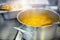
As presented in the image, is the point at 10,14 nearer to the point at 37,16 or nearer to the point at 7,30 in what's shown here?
the point at 7,30

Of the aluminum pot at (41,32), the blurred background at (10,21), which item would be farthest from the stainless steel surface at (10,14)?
the aluminum pot at (41,32)

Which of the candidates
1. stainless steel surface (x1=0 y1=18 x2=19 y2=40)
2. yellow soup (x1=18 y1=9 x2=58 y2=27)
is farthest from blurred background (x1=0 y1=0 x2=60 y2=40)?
yellow soup (x1=18 y1=9 x2=58 y2=27)

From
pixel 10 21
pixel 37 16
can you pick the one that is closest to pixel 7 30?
pixel 10 21

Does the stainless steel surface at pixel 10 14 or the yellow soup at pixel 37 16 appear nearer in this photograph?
the yellow soup at pixel 37 16

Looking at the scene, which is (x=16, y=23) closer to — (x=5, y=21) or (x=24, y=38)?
(x=5, y=21)

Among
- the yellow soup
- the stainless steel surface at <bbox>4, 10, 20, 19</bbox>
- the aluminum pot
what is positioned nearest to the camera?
the aluminum pot

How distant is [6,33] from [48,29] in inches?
13.9

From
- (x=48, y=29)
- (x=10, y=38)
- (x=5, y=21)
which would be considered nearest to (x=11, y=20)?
(x=5, y=21)

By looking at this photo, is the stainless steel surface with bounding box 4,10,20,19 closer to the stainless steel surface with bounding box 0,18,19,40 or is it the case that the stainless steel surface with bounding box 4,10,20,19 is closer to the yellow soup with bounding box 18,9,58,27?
the stainless steel surface with bounding box 0,18,19,40

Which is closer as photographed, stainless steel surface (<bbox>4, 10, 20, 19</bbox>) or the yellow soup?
the yellow soup

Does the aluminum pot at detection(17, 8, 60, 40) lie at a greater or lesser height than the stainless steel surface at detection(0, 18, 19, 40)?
greater

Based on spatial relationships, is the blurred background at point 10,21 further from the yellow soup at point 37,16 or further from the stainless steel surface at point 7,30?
the yellow soup at point 37,16

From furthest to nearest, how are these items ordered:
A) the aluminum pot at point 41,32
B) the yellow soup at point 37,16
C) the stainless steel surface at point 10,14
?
1. the stainless steel surface at point 10,14
2. the yellow soup at point 37,16
3. the aluminum pot at point 41,32

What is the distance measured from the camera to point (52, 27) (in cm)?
77
